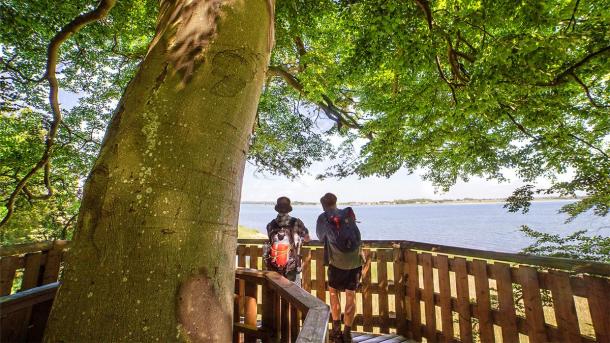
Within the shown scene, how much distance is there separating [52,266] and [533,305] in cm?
550

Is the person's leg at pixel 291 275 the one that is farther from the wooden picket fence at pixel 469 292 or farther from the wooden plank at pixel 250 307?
the wooden plank at pixel 250 307

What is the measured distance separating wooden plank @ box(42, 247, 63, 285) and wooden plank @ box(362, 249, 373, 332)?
4.06m

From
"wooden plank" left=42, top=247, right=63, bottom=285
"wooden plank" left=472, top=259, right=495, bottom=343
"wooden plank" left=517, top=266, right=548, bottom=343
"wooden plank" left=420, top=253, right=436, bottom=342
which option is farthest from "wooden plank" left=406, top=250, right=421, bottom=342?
"wooden plank" left=42, top=247, right=63, bottom=285

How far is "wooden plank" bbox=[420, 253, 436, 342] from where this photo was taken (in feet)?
12.2

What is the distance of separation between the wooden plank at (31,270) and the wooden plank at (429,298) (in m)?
4.84

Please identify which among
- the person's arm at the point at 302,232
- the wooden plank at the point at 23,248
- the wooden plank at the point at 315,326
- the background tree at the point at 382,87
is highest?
the background tree at the point at 382,87

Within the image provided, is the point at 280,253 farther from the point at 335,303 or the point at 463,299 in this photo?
the point at 463,299

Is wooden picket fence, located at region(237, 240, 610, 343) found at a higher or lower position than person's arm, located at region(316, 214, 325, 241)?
lower

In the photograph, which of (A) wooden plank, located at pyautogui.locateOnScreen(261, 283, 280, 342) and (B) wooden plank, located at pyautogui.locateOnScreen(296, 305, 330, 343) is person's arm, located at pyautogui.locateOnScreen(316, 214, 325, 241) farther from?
(B) wooden plank, located at pyautogui.locateOnScreen(296, 305, 330, 343)

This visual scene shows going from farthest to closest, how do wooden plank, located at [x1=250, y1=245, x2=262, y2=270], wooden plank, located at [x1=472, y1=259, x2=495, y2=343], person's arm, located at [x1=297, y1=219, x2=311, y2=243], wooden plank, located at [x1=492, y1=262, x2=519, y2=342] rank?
wooden plank, located at [x1=250, y1=245, x2=262, y2=270] < person's arm, located at [x1=297, y1=219, x2=311, y2=243] < wooden plank, located at [x1=472, y1=259, x2=495, y2=343] < wooden plank, located at [x1=492, y1=262, x2=519, y2=342]

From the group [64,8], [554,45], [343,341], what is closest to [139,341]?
[343,341]

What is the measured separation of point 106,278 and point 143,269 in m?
0.11

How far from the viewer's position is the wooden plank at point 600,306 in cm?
236

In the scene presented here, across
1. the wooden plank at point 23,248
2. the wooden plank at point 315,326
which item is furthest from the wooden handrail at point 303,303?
the wooden plank at point 23,248
